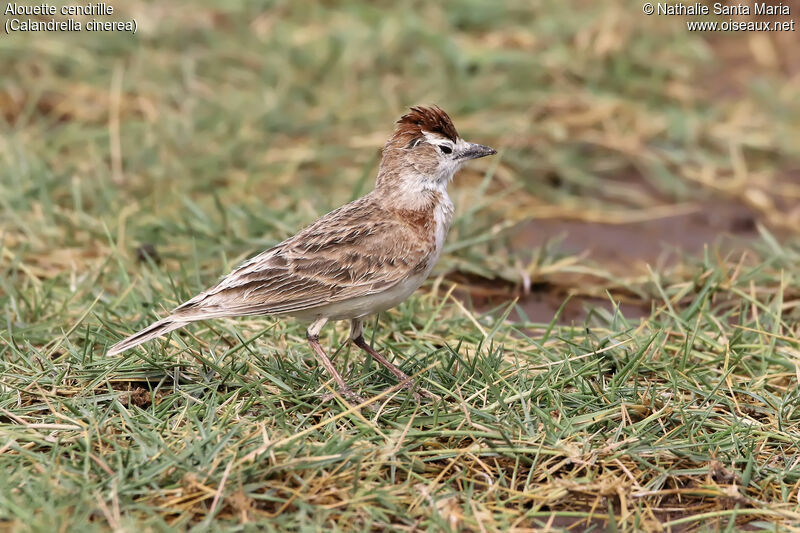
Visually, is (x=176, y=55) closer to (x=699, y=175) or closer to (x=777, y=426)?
(x=699, y=175)

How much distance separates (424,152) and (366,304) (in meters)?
1.02

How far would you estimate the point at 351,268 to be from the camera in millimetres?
5340

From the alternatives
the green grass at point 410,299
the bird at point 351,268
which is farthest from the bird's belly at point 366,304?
the green grass at point 410,299

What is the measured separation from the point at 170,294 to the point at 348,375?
50.5 inches

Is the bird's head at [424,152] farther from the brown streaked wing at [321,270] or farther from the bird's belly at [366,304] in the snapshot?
the bird's belly at [366,304]

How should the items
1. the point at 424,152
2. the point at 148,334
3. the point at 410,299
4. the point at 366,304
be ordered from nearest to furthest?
the point at 148,334
the point at 366,304
the point at 424,152
the point at 410,299

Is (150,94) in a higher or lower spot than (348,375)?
higher

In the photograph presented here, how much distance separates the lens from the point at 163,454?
4.51 meters

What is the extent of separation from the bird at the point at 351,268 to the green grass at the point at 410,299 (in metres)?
0.32

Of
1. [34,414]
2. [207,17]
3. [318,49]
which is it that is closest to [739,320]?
[34,414]

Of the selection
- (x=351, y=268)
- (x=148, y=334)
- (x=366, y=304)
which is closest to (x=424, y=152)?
(x=351, y=268)

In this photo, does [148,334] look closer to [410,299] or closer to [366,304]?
[366,304]

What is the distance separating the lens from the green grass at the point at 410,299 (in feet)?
14.8

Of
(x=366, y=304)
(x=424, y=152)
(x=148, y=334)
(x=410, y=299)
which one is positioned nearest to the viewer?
(x=148, y=334)
